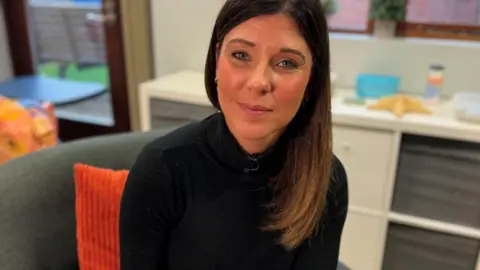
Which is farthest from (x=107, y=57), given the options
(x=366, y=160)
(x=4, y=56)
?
(x=366, y=160)

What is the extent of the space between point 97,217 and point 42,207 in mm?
120

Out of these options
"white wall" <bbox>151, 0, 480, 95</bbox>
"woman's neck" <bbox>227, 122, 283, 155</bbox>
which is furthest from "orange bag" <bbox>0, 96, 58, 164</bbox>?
"woman's neck" <bbox>227, 122, 283, 155</bbox>

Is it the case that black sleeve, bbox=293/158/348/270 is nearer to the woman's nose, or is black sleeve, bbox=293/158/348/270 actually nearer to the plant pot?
the woman's nose

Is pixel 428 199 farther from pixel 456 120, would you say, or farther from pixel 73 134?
pixel 73 134

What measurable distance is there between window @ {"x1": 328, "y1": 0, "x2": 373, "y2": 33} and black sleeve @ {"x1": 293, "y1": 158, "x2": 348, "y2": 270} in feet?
3.66

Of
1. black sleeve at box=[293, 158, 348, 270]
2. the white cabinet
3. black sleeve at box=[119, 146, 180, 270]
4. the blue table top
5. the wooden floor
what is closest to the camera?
black sleeve at box=[119, 146, 180, 270]

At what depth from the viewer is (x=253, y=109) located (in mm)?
863

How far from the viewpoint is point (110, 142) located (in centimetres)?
129

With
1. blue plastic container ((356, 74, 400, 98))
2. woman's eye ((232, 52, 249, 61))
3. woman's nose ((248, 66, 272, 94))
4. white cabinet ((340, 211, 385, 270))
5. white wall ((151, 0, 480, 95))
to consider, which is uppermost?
woman's eye ((232, 52, 249, 61))

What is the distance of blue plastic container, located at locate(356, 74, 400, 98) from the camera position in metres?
1.87

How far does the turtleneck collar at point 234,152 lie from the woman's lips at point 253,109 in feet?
0.36

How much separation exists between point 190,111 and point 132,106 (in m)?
0.62

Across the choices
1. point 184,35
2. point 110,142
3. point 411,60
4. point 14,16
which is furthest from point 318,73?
point 14,16

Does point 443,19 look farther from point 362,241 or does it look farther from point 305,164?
point 305,164
